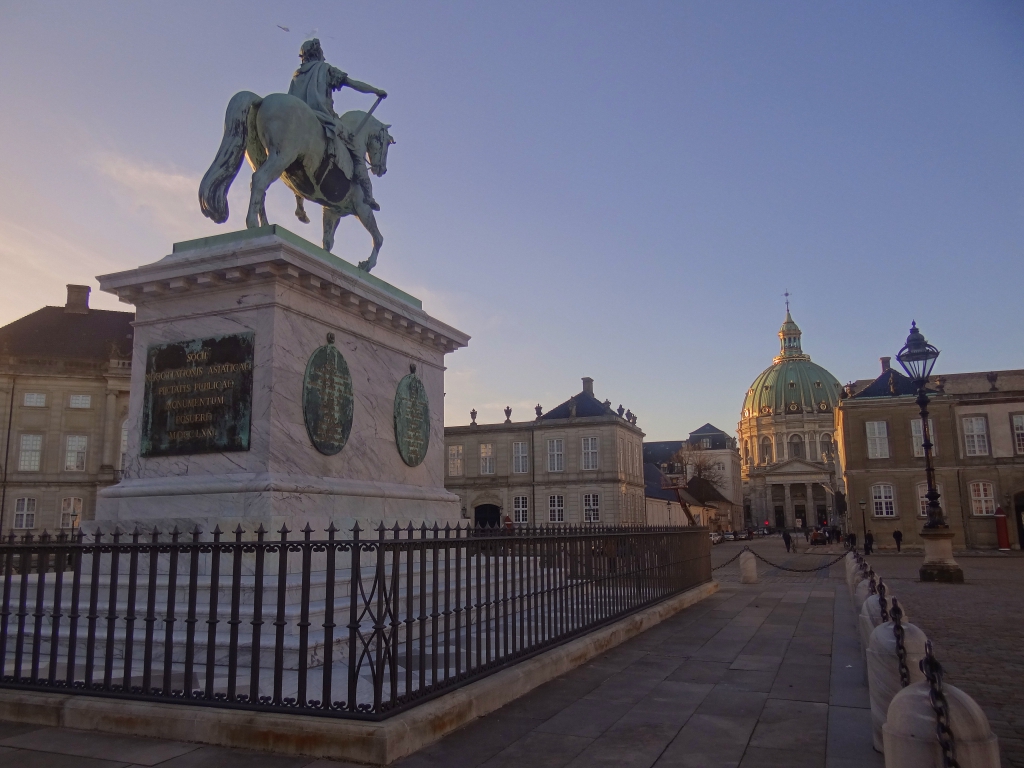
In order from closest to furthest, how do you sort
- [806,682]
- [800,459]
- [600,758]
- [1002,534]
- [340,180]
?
[600,758], [806,682], [340,180], [1002,534], [800,459]

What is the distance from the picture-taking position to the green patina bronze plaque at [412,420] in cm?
1156

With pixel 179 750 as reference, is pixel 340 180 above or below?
above

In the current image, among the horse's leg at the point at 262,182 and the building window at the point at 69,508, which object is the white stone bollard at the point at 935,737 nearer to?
the horse's leg at the point at 262,182

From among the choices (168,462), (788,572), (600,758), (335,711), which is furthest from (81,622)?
(788,572)

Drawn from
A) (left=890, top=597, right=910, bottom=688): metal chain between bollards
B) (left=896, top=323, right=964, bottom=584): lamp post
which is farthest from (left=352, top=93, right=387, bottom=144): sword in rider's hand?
(left=896, top=323, right=964, bottom=584): lamp post

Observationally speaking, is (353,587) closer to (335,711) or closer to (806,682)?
(335,711)

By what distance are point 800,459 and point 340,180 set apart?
150612mm

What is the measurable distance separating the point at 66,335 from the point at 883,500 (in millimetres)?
54342

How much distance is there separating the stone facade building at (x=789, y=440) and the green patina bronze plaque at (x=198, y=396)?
137m

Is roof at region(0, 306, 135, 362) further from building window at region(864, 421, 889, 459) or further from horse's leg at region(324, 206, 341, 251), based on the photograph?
building window at region(864, 421, 889, 459)

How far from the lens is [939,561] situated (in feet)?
73.3

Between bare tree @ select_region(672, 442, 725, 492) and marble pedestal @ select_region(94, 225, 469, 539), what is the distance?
10097 centimetres

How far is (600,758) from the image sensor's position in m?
5.23

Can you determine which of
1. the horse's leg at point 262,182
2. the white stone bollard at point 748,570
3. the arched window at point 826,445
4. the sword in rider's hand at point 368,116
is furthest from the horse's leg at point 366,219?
the arched window at point 826,445
